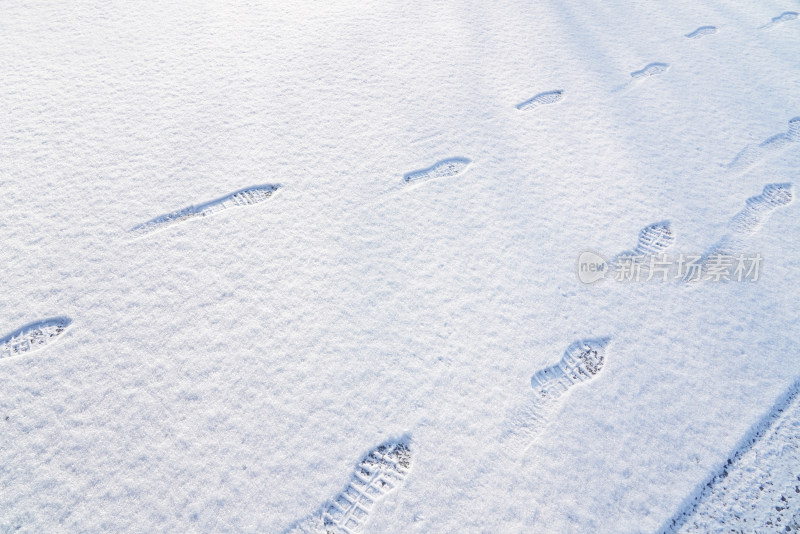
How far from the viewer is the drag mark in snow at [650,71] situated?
2.07 m

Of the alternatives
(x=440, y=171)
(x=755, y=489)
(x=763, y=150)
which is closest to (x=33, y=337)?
(x=440, y=171)

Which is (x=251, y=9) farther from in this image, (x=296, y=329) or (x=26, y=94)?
(x=296, y=329)

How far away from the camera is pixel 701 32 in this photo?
7.74 feet

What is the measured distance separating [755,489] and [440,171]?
1.22 metres

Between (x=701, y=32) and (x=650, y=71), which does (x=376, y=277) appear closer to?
(x=650, y=71)

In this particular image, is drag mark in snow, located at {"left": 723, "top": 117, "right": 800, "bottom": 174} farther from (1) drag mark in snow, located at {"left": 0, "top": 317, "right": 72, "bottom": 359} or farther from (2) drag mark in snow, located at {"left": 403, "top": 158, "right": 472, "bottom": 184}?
(1) drag mark in snow, located at {"left": 0, "top": 317, "right": 72, "bottom": 359}

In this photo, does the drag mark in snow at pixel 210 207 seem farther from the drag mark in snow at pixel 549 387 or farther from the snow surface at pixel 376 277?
the drag mark in snow at pixel 549 387

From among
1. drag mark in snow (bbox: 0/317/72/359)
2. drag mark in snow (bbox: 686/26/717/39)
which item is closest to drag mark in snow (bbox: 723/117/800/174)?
drag mark in snow (bbox: 686/26/717/39)

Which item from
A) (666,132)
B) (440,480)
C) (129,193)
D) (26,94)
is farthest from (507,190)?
(26,94)

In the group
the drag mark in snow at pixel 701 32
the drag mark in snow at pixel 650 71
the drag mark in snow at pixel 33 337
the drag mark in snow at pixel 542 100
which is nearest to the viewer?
the drag mark in snow at pixel 33 337

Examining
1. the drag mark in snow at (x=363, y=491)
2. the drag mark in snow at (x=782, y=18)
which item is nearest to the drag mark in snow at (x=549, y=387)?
the drag mark in snow at (x=363, y=491)

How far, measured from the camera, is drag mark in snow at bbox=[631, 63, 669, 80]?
6.78ft

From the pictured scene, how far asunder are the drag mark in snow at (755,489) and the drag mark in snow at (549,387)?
310 mm

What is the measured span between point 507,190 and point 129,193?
1.27 meters
